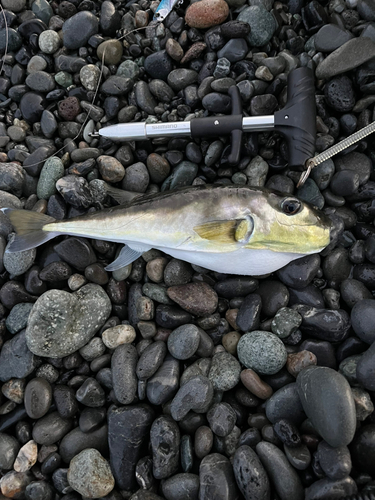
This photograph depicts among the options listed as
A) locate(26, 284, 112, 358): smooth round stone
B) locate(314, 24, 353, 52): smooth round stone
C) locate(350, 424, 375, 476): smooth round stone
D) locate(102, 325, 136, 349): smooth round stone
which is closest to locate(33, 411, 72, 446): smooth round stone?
locate(26, 284, 112, 358): smooth round stone

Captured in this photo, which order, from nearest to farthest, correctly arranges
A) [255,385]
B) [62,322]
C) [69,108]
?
[255,385] < [62,322] < [69,108]

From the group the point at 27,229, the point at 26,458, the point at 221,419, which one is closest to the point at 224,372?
the point at 221,419

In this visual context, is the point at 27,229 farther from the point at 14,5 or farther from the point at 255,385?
→ the point at 14,5

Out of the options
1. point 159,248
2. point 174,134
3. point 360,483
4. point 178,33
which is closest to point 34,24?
point 178,33

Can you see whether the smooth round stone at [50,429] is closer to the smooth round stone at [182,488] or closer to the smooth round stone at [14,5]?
the smooth round stone at [182,488]

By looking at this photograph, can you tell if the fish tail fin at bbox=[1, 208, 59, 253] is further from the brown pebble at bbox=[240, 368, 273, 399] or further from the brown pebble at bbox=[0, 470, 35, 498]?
the brown pebble at bbox=[240, 368, 273, 399]

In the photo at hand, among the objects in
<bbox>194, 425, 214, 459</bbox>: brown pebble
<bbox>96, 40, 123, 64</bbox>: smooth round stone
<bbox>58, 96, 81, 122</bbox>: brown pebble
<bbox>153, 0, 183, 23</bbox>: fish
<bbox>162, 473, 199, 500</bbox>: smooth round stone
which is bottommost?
<bbox>162, 473, 199, 500</bbox>: smooth round stone
